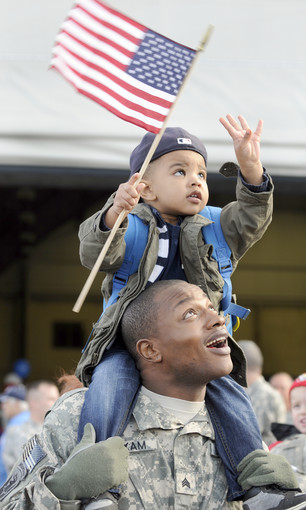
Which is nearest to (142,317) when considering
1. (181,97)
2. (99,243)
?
(99,243)

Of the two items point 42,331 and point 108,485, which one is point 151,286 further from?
point 42,331

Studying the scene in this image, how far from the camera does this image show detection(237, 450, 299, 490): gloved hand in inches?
122

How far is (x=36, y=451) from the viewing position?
3.19 metres

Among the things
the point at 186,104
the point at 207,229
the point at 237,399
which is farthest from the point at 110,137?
the point at 237,399

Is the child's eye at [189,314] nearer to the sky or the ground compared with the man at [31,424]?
nearer to the sky

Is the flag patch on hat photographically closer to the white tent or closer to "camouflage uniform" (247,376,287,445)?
the white tent

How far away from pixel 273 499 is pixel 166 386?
62 cm

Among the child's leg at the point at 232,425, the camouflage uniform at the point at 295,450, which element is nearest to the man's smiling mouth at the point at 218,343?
the child's leg at the point at 232,425

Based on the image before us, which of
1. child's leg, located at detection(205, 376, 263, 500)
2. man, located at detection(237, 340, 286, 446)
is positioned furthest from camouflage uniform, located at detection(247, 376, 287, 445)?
child's leg, located at detection(205, 376, 263, 500)

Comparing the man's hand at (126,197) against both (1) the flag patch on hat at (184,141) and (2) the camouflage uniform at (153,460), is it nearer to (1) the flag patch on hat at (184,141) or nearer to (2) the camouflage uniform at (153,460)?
(1) the flag patch on hat at (184,141)

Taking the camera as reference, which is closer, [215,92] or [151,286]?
[151,286]

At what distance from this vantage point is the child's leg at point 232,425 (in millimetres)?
3252

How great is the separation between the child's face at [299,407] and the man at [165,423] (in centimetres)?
225

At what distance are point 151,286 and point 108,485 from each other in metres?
0.89
